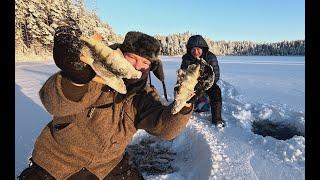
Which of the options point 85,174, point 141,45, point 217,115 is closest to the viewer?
point 141,45

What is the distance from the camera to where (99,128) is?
9.32ft

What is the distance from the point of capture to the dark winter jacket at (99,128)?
2779 mm

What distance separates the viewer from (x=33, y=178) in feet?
9.64

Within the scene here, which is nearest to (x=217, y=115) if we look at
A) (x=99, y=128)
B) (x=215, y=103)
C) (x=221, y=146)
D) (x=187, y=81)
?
(x=215, y=103)

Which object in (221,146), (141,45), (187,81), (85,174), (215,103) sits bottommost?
(221,146)

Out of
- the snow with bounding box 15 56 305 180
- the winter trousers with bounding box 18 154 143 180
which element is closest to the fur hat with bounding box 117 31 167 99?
Result: the winter trousers with bounding box 18 154 143 180

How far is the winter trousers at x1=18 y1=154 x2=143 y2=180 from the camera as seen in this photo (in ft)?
9.64

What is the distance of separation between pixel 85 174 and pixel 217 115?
15.4 ft

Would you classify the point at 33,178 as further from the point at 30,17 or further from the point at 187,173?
the point at 30,17

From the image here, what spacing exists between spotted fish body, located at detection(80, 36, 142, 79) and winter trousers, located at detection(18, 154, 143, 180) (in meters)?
0.96

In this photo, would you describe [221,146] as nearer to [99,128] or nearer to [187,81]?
[99,128]

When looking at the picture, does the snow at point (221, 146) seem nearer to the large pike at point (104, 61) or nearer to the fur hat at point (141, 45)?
the fur hat at point (141, 45)

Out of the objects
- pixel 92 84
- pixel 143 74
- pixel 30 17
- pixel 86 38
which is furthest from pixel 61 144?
pixel 30 17

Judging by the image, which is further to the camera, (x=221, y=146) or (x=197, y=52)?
(x=197, y=52)
